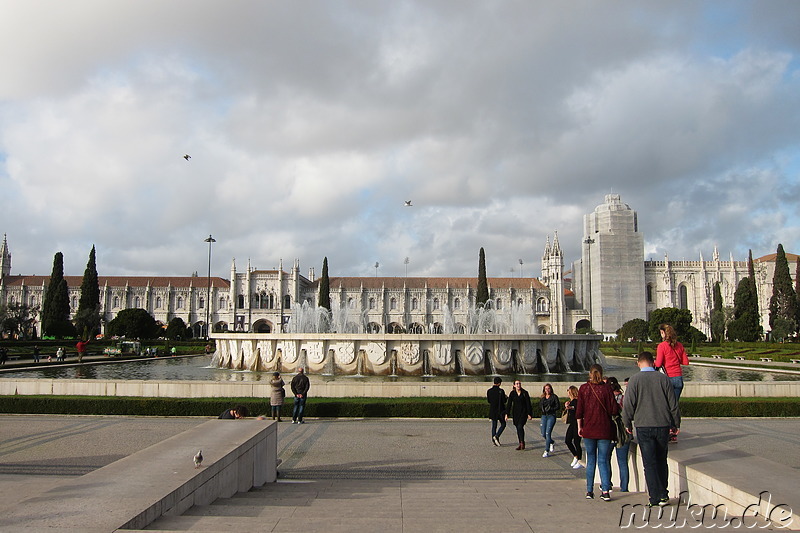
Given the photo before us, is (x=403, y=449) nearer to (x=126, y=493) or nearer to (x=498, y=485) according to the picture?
(x=498, y=485)

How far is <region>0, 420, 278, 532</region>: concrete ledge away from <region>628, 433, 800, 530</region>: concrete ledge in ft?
12.7

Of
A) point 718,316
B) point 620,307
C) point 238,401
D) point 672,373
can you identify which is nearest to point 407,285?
point 620,307

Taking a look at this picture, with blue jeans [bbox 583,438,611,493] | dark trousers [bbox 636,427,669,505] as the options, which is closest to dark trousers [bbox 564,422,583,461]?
blue jeans [bbox 583,438,611,493]

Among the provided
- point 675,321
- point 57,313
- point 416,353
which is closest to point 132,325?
point 57,313

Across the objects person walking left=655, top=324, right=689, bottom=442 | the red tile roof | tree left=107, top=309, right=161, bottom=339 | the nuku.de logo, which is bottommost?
the nuku.de logo

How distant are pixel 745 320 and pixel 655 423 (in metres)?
53.1

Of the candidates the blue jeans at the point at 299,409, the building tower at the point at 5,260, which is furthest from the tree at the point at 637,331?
the building tower at the point at 5,260

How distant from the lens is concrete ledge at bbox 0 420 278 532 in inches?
152

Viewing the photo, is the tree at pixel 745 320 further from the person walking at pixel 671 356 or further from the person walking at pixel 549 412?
the person walking at pixel 671 356

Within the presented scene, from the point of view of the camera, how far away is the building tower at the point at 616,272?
228 ft

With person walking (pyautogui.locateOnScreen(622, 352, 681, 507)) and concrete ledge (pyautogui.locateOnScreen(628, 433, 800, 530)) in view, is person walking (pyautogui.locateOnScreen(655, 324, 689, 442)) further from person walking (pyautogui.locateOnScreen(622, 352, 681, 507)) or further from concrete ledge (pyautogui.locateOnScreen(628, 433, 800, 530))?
person walking (pyautogui.locateOnScreen(622, 352, 681, 507))

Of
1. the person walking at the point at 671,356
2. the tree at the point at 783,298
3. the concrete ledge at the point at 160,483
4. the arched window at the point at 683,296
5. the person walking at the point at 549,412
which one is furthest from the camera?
the arched window at the point at 683,296

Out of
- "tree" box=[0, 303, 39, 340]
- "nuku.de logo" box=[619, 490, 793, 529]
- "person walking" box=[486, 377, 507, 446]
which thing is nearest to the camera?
"nuku.de logo" box=[619, 490, 793, 529]

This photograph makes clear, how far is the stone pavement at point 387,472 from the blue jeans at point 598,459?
0.18m
